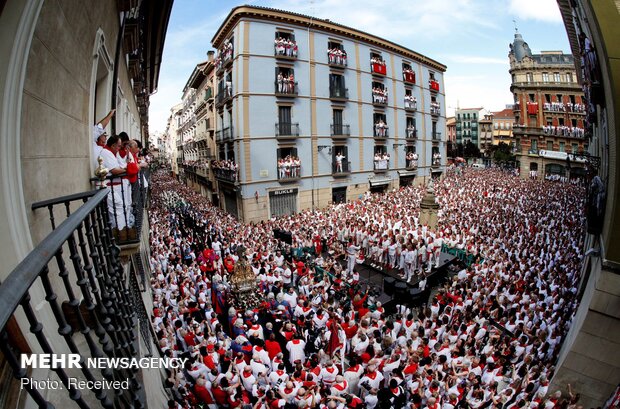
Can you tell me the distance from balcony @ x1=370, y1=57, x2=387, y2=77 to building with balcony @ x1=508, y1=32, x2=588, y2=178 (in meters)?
29.1

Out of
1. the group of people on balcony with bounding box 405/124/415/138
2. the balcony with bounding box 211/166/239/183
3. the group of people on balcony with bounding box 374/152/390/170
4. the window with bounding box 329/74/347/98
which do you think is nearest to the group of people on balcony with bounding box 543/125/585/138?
the group of people on balcony with bounding box 405/124/415/138

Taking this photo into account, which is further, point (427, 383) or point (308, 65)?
point (308, 65)

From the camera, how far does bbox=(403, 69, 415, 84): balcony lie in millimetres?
34275

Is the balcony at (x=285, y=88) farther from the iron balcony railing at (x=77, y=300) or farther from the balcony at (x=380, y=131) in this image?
the iron balcony railing at (x=77, y=300)

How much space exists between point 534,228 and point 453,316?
11026 mm

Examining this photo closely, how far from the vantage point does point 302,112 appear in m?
26.0

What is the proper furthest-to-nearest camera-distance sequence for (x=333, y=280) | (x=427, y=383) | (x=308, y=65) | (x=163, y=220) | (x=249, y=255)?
(x=308, y=65) < (x=163, y=220) < (x=249, y=255) < (x=333, y=280) < (x=427, y=383)

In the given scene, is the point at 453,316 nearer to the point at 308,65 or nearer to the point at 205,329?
the point at 205,329

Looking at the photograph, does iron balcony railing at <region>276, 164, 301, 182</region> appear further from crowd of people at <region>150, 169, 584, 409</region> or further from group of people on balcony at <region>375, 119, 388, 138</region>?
group of people on balcony at <region>375, 119, 388, 138</region>

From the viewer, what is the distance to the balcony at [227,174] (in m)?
24.1

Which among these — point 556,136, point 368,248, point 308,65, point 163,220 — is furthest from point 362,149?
point 556,136

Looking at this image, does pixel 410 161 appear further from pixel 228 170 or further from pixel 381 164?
pixel 228 170

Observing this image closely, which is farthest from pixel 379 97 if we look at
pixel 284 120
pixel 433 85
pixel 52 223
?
pixel 52 223

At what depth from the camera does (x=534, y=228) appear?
17453mm
